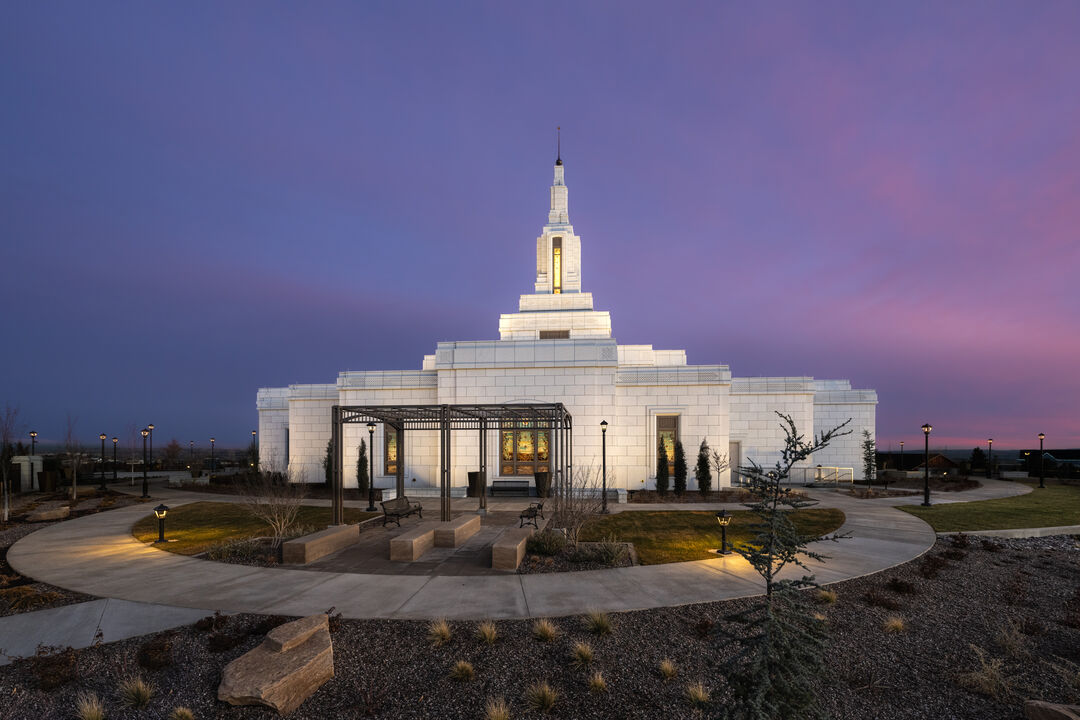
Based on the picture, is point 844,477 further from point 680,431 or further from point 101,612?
point 101,612

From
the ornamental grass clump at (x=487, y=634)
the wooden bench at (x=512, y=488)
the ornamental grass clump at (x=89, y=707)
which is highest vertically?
the ornamental grass clump at (x=487, y=634)

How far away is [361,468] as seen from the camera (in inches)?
1035

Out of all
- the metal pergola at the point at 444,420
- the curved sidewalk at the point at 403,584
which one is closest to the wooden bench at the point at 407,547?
the curved sidewalk at the point at 403,584

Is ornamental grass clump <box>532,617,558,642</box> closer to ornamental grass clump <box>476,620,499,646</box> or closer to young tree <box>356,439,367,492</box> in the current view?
ornamental grass clump <box>476,620,499,646</box>

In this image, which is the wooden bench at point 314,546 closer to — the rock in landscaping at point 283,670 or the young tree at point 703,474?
the rock in landscaping at point 283,670

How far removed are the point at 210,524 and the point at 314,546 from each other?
7.47 meters

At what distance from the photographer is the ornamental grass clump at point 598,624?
7367 millimetres

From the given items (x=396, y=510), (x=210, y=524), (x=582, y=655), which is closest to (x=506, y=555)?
(x=582, y=655)

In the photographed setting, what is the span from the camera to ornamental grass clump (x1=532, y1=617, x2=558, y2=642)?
7215 millimetres

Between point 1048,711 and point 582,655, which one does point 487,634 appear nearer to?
point 582,655

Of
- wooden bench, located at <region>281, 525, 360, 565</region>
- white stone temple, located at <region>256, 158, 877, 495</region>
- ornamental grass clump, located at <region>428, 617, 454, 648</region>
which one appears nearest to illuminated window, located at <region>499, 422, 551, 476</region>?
white stone temple, located at <region>256, 158, 877, 495</region>

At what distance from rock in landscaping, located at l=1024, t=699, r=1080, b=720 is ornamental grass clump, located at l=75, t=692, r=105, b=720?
34.8 ft

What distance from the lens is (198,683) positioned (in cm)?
646

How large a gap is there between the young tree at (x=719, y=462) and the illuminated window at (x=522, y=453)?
326 inches
